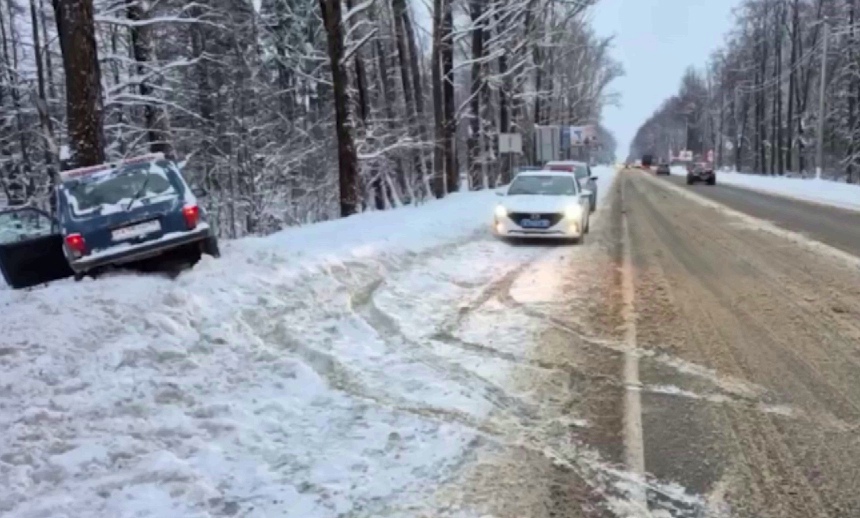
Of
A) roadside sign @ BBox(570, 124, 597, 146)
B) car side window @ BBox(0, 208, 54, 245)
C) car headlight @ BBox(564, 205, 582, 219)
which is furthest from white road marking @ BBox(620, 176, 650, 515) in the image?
roadside sign @ BBox(570, 124, 597, 146)

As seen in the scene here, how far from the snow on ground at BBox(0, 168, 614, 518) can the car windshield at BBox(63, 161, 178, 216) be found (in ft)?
4.14

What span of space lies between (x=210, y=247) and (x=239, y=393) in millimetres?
5609

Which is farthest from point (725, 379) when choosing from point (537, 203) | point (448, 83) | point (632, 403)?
point (448, 83)

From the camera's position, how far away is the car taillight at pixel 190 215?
10.1 m

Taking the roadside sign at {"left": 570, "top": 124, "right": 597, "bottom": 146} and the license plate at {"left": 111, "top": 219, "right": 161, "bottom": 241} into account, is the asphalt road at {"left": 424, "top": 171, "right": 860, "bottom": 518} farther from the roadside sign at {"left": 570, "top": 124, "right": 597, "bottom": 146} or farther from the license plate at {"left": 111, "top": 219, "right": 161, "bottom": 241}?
the roadside sign at {"left": 570, "top": 124, "right": 597, "bottom": 146}

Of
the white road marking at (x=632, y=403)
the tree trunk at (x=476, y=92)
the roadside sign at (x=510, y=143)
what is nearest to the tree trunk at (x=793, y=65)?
the roadside sign at (x=510, y=143)

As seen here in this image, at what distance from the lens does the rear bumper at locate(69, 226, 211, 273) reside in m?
9.43

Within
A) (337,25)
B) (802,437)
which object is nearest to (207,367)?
(802,437)

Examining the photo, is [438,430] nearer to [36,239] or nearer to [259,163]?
[36,239]

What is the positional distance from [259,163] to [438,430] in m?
27.9

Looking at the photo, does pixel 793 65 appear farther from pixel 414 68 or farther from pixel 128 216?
pixel 128 216

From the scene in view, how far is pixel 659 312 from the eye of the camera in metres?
8.19

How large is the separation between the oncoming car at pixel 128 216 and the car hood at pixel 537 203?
6.94 meters

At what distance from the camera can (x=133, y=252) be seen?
31.5 feet
